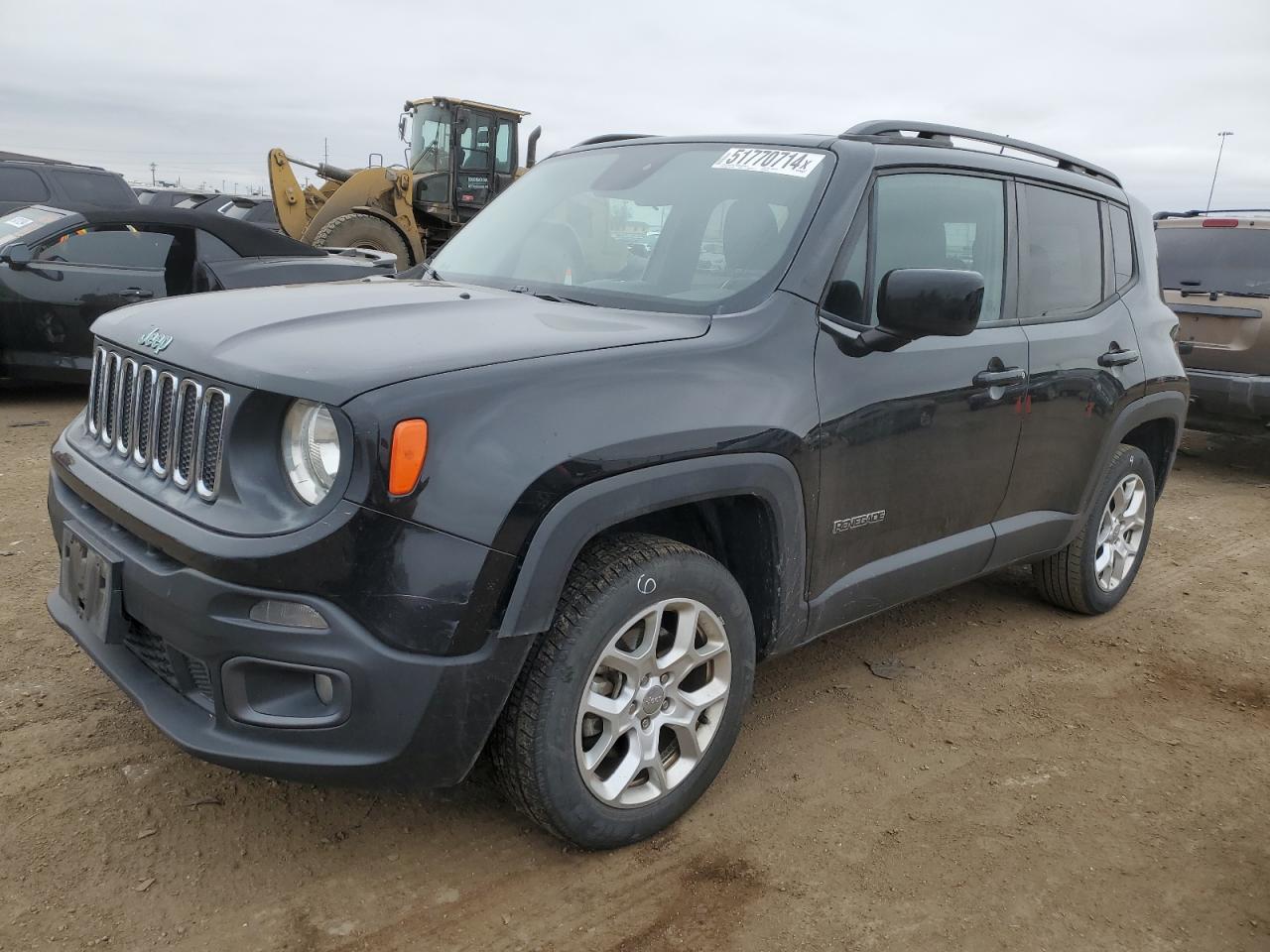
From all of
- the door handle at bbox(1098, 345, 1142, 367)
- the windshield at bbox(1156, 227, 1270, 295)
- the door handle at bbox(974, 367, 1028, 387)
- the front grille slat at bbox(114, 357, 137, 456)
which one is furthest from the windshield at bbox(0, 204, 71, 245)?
the windshield at bbox(1156, 227, 1270, 295)

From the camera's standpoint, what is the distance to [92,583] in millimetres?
2492

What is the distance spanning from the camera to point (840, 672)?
3842 millimetres

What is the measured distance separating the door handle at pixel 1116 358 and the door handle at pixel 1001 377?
2.04ft

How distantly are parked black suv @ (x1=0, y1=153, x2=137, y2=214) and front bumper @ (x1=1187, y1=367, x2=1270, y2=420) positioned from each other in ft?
37.1

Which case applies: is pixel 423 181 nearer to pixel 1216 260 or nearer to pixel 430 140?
pixel 430 140

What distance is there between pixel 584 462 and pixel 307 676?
2.50ft

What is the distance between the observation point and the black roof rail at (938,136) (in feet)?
10.8

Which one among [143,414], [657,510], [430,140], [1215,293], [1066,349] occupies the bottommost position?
[657,510]

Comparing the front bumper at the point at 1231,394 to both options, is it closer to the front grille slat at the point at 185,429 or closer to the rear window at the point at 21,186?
the front grille slat at the point at 185,429

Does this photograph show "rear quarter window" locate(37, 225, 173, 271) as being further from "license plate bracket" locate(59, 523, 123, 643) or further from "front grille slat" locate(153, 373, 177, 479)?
"front grille slat" locate(153, 373, 177, 479)

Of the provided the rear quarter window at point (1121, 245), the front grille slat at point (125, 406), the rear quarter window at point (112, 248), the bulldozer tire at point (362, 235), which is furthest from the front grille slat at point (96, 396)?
the bulldozer tire at point (362, 235)

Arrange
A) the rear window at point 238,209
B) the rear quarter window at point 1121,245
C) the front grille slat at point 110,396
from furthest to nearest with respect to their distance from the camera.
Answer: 1. the rear window at point 238,209
2. the rear quarter window at point 1121,245
3. the front grille slat at point 110,396

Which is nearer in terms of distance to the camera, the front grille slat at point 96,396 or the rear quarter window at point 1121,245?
the front grille slat at point 96,396

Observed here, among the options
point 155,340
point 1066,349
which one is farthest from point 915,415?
point 155,340
